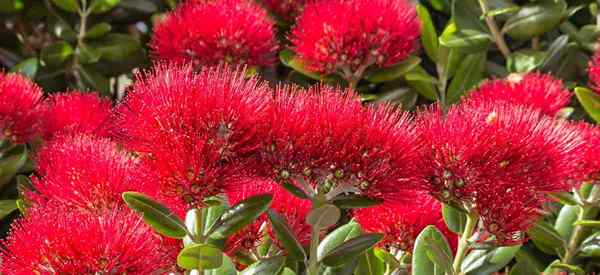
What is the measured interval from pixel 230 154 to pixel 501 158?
233 mm

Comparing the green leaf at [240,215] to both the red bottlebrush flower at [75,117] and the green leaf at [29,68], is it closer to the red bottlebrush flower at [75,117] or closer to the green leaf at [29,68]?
the red bottlebrush flower at [75,117]

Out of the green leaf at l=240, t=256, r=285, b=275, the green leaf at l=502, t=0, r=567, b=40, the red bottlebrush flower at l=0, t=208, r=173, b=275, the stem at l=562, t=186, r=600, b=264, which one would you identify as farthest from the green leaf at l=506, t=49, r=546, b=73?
the red bottlebrush flower at l=0, t=208, r=173, b=275

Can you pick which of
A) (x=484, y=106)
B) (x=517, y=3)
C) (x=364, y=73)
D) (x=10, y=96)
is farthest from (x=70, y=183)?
(x=517, y=3)

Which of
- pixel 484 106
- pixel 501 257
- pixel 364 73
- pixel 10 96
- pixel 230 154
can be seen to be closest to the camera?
pixel 230 154

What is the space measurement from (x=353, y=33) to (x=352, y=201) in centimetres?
42

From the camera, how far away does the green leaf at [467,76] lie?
1.48 m

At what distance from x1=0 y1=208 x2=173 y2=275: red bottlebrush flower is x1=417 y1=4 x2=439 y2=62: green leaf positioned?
797 millimetres

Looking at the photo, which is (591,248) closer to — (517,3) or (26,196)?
(517,3)

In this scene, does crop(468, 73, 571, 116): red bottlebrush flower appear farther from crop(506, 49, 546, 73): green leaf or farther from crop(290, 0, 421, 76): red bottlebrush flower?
crop(506, 49, 546, 73): green leaf

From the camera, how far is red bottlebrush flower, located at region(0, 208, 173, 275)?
2.39 ft

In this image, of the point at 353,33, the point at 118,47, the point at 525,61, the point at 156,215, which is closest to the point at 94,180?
the point at 156,215

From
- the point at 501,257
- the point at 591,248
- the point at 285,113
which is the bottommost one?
the point at 591,248

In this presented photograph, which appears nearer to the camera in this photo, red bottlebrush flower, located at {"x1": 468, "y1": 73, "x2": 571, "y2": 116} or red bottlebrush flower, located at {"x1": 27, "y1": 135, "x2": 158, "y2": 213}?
red bottlebrush flower, located at {"x1": 27, "y1": 135, "x2": 158, "y2": 213}

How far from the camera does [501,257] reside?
0.99 meters
